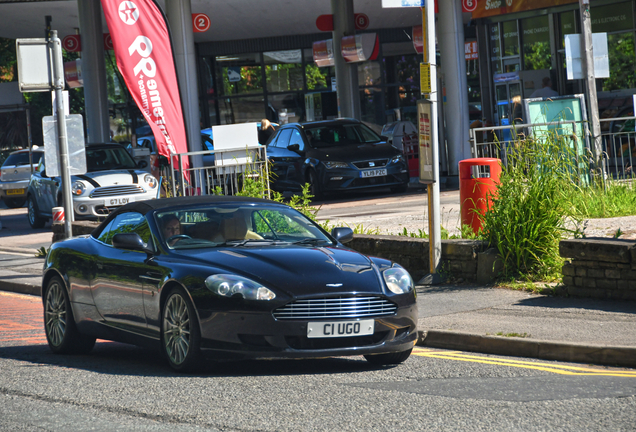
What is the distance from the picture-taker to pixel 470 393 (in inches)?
238

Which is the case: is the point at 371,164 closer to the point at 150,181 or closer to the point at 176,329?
the point at 150,181

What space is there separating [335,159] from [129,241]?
45.9 feet

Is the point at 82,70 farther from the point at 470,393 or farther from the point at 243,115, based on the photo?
the point at 470,393

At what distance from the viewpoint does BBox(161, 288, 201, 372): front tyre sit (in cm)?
670

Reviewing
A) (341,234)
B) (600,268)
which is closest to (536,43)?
(600,268)

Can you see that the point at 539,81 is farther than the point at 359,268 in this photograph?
Yes

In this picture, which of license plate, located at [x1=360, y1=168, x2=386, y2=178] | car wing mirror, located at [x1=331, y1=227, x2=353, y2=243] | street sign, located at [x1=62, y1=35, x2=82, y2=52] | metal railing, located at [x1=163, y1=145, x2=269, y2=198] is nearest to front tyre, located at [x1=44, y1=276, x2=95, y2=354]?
car wing mirror, located at [x1=331, y1=227, x2=353, y2=243]

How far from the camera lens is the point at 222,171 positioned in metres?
14.0

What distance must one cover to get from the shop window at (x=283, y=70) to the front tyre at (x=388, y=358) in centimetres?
3535

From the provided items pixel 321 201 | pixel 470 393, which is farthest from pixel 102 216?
pixel 470 393

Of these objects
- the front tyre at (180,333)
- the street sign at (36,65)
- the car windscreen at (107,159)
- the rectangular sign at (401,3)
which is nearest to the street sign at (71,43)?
the car windscreen at (107,159)

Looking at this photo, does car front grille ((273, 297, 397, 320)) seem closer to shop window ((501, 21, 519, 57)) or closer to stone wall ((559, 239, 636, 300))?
stone wall ((559, 239, 636, 300))

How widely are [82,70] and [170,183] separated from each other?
52.3 ft

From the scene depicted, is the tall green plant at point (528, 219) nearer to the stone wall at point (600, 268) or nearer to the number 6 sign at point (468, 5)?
the stone wall at point (600, 268)
